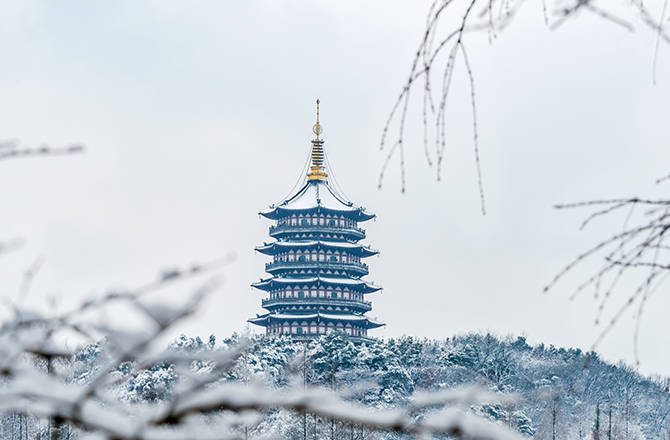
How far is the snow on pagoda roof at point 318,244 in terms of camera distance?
4375 cm

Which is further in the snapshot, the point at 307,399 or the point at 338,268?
the point at 338,268

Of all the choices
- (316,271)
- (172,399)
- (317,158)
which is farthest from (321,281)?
(172,399)

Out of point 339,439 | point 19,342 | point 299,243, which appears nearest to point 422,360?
point 299,243

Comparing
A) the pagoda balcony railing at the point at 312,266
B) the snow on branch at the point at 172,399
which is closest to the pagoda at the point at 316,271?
the pagoda balcony railing at the point at 312,266

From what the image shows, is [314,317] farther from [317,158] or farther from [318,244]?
[317,158]

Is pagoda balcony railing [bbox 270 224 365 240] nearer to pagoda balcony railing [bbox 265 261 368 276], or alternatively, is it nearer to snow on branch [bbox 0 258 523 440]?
pagoda balcony railing [bbox 265 261 368 276]

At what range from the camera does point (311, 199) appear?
45469 millimetres

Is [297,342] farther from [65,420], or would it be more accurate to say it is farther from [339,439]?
[65,420]

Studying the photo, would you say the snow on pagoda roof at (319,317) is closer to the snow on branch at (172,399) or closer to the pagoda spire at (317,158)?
the pagoda spire at (317,158)

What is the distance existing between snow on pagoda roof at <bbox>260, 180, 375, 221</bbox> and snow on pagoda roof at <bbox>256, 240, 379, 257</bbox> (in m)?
1.11

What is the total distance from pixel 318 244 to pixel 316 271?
3.08 feet

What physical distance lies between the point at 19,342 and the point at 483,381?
1.45 feet

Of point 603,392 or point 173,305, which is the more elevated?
point 603,392

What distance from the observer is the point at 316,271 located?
144ft
